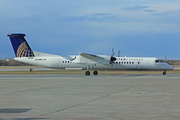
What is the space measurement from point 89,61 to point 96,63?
1.24 metres

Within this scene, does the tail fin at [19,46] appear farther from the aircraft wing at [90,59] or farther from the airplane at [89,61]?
the aircraft wing at [90,59]

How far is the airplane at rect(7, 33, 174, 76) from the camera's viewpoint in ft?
126

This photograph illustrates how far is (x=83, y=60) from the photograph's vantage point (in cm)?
3856

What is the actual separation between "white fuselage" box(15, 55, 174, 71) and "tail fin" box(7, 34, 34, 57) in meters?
0.96

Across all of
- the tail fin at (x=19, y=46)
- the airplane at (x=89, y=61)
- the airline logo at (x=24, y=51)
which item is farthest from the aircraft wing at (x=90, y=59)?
the tail fin at (x=19, y=46)

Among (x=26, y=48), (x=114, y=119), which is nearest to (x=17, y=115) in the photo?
(x=114, y=119)

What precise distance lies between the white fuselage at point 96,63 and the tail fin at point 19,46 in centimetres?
→ 96

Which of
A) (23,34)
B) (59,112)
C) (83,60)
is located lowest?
(59,112)

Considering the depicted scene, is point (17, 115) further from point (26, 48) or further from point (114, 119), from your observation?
point (26, 48)

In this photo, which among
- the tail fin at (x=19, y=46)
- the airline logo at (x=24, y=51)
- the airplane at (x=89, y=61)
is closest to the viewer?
the airplane at (x=89, y=61)

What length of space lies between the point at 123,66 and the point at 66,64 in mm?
9737

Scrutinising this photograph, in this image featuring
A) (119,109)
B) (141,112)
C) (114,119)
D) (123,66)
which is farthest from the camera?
(123,66)

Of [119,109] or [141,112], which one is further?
[119,109]

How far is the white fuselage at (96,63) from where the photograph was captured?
38.5 metres
